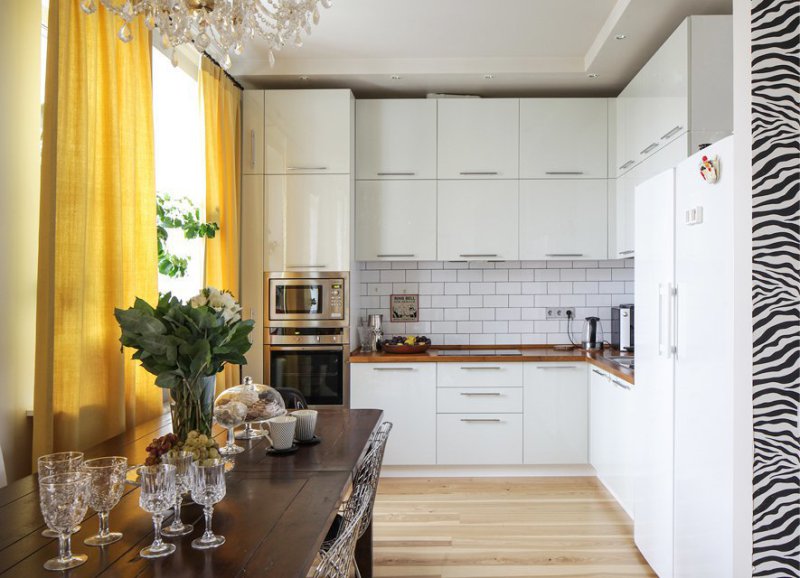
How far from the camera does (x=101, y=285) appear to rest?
8.30 ft

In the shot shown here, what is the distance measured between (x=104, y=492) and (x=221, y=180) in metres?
2.81

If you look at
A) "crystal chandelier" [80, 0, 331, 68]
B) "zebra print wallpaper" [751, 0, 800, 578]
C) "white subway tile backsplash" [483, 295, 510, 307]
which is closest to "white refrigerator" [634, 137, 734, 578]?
"zebra print wallpaper" [751, 0, 800, 578]

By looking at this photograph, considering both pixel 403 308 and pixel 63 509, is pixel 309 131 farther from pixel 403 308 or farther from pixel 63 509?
pixel 63 509

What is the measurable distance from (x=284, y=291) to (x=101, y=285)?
1.82m

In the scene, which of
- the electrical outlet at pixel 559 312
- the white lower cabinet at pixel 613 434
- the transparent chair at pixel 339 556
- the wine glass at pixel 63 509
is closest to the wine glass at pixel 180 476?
the wine glass at pixel 63 509

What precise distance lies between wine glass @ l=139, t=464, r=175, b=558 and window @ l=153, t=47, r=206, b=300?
227cm

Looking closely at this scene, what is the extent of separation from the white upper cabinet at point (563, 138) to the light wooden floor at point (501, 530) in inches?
85.9

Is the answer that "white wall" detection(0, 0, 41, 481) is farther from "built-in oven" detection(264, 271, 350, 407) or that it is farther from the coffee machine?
the coffee machine

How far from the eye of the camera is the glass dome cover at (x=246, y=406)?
2.12 meters

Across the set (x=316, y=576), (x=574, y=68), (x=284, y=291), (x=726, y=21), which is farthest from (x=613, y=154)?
(x=316, y=576)

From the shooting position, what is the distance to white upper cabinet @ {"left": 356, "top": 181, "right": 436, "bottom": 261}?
4.50 m

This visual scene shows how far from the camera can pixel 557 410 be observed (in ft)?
14.1

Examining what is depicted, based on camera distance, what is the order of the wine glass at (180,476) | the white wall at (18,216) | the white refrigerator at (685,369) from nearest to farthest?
the wine glass at (180,476), the white refrigerator at (685,369), the white wall at (18,216)

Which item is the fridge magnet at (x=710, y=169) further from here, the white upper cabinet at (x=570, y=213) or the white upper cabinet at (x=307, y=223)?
the white upper cabinet at (x=307, y=223)
